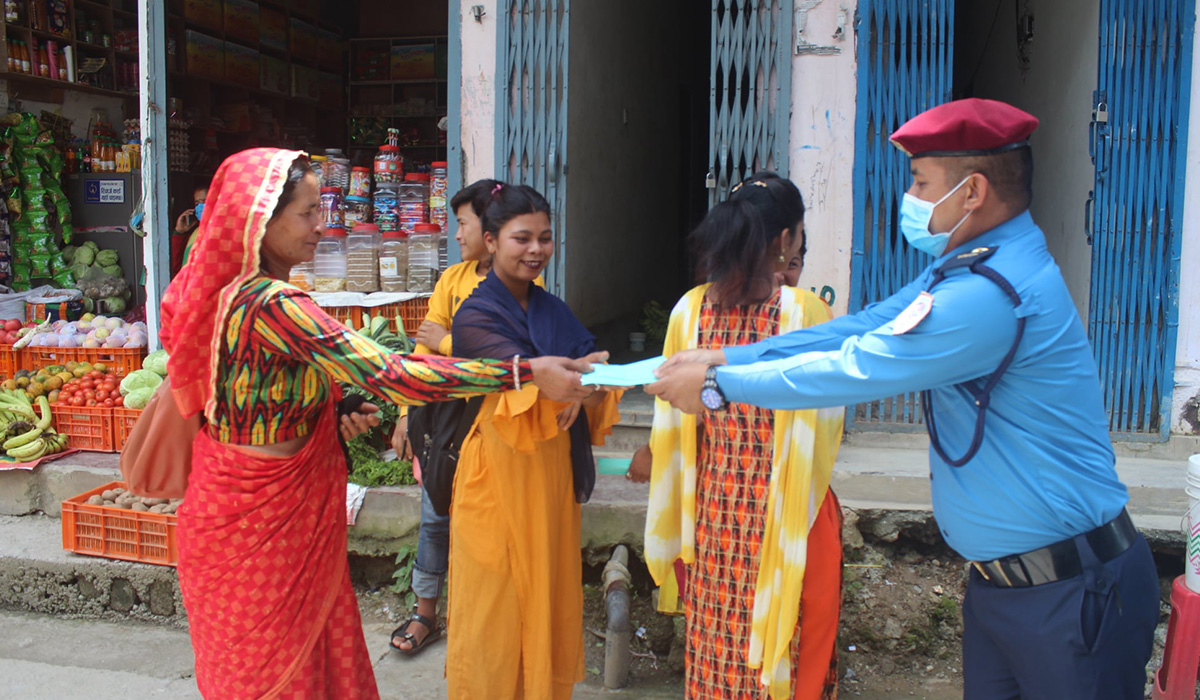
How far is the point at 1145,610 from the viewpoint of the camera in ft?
6.12

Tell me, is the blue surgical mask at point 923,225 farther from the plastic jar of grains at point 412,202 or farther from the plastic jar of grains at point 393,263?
the plastic jar of grains at point 412,202

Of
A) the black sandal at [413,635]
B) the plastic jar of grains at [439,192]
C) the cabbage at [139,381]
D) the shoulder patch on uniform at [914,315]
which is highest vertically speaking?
the plastic jar of grains at [439,192]

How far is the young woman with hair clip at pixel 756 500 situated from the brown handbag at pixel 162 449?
125 cm

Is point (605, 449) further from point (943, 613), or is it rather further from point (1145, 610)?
point (1145, 610)

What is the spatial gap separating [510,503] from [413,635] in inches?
50.9

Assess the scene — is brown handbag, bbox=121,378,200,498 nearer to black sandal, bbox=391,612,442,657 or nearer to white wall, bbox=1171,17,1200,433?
black sandal, bbox=391,612,442,657

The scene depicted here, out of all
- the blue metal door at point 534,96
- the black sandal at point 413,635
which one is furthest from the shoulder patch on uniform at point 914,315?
the blue metal door at point 534,96

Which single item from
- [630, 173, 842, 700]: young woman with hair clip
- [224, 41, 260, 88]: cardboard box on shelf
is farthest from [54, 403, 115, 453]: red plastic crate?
[224, 41, 260, 88]: cardboard box on shelf

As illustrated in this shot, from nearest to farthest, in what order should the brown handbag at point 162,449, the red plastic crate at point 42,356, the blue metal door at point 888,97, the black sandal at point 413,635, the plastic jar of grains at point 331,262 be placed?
the brown handbag at point 162,449 → the black sandal at point 413,635 → the blue metal door at point 888,97 → the plastic jar of grains at point 331,262 → the red plastic crate at point 42,356

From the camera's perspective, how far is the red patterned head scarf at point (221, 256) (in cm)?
210

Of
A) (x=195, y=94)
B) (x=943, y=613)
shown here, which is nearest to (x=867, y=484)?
(x=943, y=613)

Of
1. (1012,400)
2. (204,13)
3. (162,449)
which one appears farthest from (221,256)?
(204,13)

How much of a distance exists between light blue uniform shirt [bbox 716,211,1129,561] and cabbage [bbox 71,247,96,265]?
24.1ft

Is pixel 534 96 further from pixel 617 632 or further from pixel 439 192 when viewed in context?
pixel 617 632
